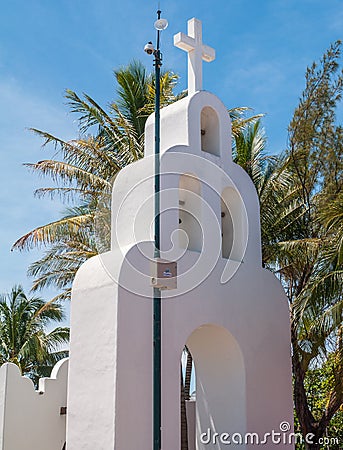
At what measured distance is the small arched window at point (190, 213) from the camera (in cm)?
1135

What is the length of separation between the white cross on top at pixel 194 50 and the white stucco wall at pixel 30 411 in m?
6.22

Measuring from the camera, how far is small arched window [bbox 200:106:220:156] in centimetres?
1217

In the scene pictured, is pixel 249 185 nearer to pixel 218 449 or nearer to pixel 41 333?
pixel 218 449

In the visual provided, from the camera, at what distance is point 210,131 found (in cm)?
1233

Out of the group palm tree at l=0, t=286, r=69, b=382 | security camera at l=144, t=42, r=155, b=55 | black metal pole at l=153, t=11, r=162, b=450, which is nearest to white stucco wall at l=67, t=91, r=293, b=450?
black metal pole at l=153, t=11, r=162, b=450

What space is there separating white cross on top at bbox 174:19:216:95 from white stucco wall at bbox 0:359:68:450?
6.22 meters

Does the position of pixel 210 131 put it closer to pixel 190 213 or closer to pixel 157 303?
pixel 190 213

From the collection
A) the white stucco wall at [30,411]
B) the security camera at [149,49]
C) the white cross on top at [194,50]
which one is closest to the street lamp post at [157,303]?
the security camera at [149,49]

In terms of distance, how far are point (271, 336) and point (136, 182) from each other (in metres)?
3.67

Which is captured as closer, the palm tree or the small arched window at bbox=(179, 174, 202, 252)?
the small arched window at bbox=(179, 174, 202, 252)

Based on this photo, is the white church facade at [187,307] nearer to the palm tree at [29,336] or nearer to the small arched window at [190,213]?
the small arched window at [190,213]

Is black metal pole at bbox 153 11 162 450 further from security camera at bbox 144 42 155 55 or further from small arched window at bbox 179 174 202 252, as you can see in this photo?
small arched window at bbox 179 174 202 252

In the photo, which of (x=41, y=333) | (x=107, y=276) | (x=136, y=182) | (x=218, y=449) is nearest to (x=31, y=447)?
(x=218, y=449)

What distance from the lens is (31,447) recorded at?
1283 centimetres
